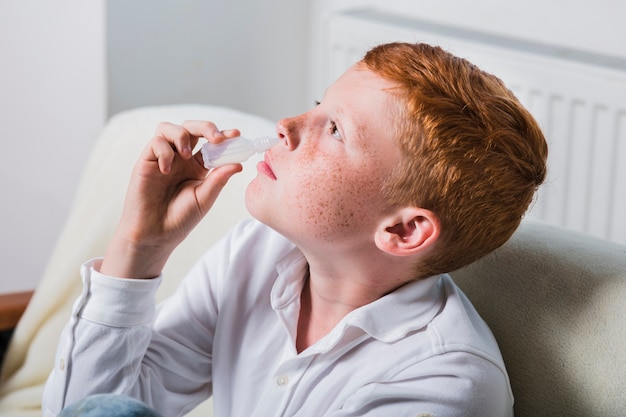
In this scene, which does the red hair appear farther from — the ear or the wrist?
the wrist

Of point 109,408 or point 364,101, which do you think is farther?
point 364,101

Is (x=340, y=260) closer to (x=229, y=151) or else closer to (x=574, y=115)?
(x=229, y=151)

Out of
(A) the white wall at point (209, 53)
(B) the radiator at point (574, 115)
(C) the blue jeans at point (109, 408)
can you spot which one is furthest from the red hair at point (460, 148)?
(A) the white wall at point (209, 53)

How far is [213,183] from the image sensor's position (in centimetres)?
116

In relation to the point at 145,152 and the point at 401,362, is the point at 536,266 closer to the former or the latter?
the point at 401,362

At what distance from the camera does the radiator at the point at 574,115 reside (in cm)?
180

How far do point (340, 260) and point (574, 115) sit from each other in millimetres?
915

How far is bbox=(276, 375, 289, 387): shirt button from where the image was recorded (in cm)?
113

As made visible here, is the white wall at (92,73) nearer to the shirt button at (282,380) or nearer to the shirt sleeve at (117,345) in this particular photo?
the shirt sleeve at (117,345)

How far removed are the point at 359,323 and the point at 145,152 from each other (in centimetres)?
34

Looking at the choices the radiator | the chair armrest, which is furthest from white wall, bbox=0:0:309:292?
the chair armrest

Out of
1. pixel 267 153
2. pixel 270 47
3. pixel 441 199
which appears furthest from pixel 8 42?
pixel 441 199

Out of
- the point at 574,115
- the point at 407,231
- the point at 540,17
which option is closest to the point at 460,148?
the point at 407,231

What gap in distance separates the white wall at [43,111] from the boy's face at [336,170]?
4.66 ft
